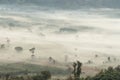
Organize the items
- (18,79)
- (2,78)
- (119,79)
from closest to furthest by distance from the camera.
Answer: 1. (119,79)
2. (18,79)
3. (2,78)

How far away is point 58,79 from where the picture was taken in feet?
643

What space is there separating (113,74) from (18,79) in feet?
137

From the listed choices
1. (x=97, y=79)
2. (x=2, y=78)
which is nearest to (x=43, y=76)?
(x=2, y=78)

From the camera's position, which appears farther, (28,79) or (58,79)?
(58,79)

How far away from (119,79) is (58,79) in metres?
50.6

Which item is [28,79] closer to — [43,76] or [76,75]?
[43,76]

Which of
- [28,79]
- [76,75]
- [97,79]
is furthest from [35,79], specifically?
[97,79]

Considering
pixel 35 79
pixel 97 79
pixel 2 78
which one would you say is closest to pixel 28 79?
pixel 35 79

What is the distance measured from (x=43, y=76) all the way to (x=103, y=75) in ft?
118

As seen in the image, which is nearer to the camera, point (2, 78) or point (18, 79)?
point (18, 79)

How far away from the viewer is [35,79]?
176000mm

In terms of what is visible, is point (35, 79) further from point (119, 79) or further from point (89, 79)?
point (119, 79)

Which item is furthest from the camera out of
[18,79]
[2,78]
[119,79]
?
[2,78]

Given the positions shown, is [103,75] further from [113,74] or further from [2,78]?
[2,78]
